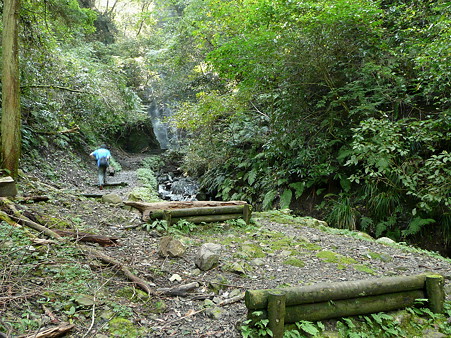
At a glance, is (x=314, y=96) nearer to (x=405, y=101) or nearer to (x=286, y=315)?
(x=405, y=101)

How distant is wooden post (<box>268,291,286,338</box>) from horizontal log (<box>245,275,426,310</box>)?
0.06 m

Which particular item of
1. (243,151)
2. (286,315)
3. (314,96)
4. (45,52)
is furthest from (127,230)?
(243,151)

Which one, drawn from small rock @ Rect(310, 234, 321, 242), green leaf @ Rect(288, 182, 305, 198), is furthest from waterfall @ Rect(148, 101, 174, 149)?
small rock @ Rect(310, 234, 321, 242)

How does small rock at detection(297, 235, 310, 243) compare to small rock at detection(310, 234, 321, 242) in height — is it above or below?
above

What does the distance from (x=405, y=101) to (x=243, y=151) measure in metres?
A: 6.84

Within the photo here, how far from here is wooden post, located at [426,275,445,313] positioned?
328cm

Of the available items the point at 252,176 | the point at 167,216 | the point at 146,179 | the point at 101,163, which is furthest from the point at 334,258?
the point at 146,179

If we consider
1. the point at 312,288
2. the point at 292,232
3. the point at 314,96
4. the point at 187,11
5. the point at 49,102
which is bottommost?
the point at 292,232

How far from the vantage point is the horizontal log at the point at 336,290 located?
2.65 meters

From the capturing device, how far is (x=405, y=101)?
739cm

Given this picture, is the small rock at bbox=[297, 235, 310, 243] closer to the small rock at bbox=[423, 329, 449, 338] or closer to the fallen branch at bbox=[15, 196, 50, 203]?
the small rock at bbox=[423, 329, 449, 338]

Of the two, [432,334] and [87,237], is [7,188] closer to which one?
[87,237]

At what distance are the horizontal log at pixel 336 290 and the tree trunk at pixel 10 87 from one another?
6220 mm

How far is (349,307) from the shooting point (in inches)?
119
